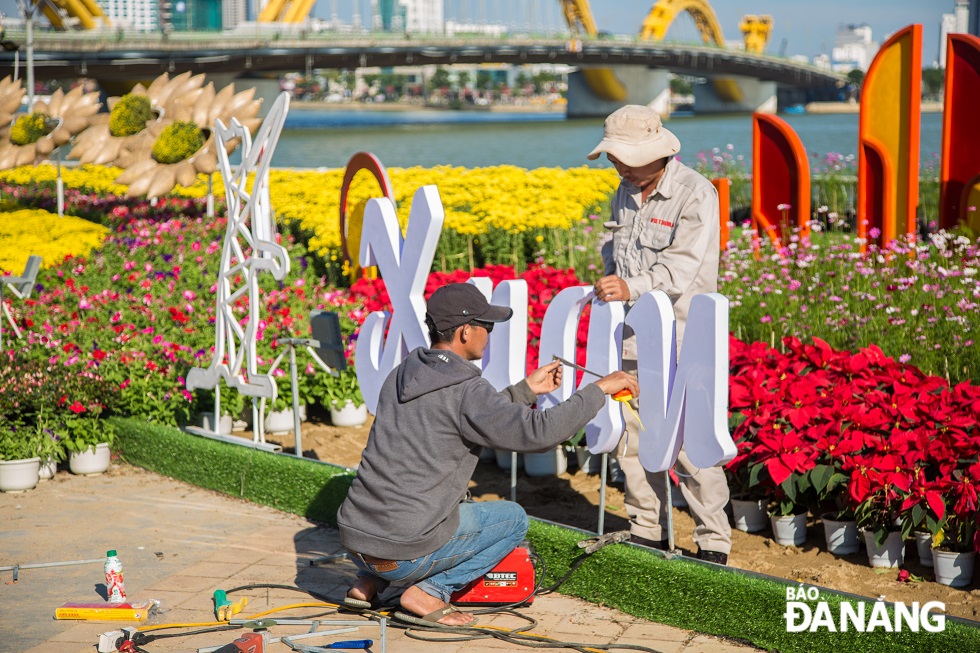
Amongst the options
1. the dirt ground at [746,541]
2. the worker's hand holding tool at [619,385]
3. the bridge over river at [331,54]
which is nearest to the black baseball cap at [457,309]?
the worker's hand holding tool at [619,385]

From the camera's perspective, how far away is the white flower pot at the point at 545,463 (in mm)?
5434

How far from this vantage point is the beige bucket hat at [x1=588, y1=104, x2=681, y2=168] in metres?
3.99

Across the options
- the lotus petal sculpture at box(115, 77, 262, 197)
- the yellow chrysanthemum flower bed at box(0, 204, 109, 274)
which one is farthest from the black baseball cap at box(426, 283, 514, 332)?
the lotus petal sculpture at box(115, 77, 262, 197)

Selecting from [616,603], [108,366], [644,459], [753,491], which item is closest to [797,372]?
[753,491]

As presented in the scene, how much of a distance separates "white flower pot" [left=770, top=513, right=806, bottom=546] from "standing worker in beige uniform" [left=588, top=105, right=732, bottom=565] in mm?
362

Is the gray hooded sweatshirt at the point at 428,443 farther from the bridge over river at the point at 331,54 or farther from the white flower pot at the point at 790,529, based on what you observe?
the bridge over river at the point at 331,54

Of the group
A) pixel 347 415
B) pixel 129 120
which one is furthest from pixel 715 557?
pixel 129 120

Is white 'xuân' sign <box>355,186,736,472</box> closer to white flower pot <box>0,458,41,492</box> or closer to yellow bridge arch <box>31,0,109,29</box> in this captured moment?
white flower pot <box>0,458,41,492</box>

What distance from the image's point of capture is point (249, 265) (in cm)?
562

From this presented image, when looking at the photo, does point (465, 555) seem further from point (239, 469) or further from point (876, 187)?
point (876, 187)

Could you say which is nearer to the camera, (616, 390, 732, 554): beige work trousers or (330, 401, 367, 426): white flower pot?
(616, 390, 732, 554): beige work trousers

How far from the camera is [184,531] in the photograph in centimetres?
492

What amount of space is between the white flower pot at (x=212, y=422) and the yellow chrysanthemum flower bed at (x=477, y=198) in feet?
10.8

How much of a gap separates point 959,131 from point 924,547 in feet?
20.6
